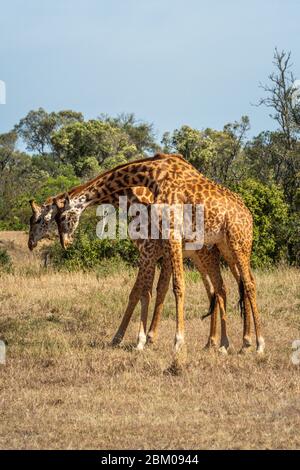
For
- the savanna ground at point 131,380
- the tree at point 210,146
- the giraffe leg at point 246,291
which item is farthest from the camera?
the tree at point 210,146

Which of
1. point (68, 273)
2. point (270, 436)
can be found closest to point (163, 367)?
point (270, 436)

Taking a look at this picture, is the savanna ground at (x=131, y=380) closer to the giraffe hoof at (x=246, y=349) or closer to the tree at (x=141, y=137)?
the giraffe hoof at (x=246, y=349)

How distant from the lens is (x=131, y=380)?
25.6 feet

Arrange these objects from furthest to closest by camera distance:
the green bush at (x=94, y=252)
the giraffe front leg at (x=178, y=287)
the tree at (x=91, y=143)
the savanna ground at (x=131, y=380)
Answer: the tree at (x=91, y=143), the green bush at (x=94, y=252), the giraffe front leg at (x=178, y=287), the savanna ground at (x=131, y=380)

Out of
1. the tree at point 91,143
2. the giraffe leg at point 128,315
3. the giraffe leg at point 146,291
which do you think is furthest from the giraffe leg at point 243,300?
the tree at point 91,143

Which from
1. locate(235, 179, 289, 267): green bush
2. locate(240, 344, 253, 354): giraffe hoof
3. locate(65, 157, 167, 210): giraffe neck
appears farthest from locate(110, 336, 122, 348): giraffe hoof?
locate(235, 179, 289, 267): green bush

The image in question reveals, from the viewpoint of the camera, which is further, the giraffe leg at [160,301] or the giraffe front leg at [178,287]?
the giraffe leg at [160,301]

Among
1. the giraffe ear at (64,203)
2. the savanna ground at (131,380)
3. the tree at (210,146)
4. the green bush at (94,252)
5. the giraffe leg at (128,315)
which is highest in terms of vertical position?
the tree at (210,146)

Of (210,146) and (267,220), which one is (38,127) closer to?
(210,146)

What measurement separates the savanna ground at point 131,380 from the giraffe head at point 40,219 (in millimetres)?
1263

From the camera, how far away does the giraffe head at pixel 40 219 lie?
9906mm

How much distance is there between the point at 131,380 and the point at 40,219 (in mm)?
2866

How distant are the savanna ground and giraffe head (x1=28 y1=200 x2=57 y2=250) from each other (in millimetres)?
1263

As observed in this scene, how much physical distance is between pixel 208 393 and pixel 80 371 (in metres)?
1.58
